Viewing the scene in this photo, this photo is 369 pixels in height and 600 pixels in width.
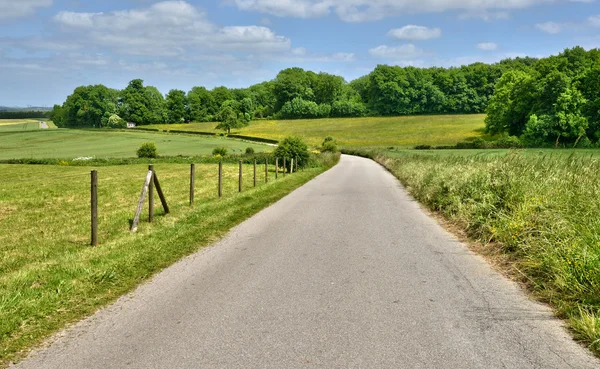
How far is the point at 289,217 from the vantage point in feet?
42.0

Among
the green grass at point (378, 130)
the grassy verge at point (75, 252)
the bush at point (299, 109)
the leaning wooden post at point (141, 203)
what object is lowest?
the grassy verge at point (75, 252)

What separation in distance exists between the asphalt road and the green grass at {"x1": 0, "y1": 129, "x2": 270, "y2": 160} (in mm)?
57720

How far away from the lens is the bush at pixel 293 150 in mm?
36125

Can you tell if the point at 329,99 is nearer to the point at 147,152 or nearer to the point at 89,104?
the point at 89,104

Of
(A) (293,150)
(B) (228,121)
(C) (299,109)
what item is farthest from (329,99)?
(A) (293,150)

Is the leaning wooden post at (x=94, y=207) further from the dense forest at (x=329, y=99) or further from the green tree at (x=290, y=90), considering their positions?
the green tree at (x=290, y=90)

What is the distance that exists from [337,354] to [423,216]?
30.7ft

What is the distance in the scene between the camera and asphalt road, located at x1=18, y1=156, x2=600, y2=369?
3969 mm

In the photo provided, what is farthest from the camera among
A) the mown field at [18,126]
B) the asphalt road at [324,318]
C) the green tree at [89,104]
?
the green tree at [89,104]

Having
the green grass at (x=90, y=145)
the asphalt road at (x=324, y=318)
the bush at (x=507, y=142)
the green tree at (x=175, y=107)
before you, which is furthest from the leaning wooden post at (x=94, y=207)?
the green tree at (x=175, y=107)

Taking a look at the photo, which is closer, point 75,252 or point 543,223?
point 543,223

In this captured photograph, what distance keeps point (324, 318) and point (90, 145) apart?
8175 cm

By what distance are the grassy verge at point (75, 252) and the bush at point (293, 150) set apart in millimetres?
17962

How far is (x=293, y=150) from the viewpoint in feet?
119
